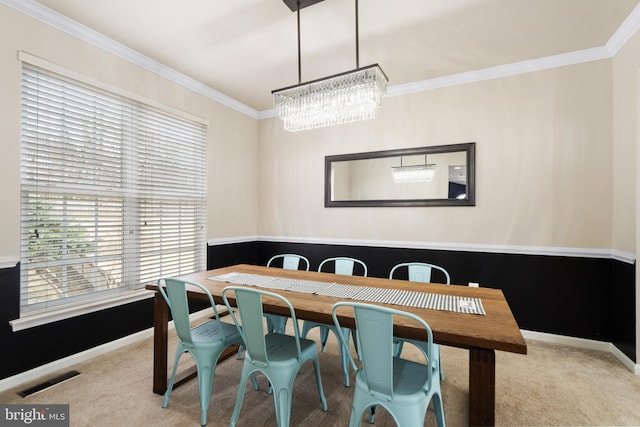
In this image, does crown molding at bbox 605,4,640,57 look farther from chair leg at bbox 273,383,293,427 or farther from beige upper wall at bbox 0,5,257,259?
beige upper wall at bbox 0,5,257,259

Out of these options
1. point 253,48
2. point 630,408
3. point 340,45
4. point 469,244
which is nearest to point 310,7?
point 340,45

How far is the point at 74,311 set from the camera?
2.46 meters

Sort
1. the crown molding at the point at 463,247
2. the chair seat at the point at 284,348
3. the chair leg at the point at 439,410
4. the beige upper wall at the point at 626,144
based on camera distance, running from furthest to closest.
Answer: the crown molding at the point at 463,247 → the beige upper wall at the point at 626,144 → the chair seat at the point at 284,348 → the chair leg at the point at 439,410

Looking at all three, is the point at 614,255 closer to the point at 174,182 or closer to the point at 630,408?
the point at 630,408

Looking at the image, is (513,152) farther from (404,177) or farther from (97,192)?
(97,192)

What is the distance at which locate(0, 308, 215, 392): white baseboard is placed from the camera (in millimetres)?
2151

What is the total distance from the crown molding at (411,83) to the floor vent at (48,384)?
8.57 ft

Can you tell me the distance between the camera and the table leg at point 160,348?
2.11 meters

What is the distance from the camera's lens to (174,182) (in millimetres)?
3330

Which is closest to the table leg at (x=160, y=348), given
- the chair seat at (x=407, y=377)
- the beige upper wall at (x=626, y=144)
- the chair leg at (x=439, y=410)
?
the chair seat at (x=407, y=377)

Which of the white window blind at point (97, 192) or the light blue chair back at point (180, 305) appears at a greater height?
the white window blind at point (97, 192)

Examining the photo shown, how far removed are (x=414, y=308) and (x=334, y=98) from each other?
138 cm

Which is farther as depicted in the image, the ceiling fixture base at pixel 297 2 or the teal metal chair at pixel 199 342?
the ceiling fixture base at pixel 297 2

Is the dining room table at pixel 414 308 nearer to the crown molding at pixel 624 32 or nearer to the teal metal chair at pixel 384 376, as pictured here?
the teal metal chair at pixel 384 376
